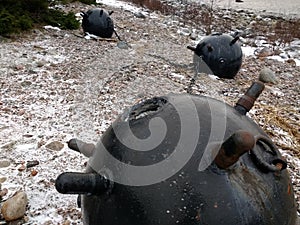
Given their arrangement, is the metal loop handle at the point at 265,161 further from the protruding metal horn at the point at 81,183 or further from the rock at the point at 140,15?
the rock at the point at 140,15

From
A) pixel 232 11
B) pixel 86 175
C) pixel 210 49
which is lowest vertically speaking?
pixel 232 11

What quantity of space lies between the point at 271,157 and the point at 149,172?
22.9 inches

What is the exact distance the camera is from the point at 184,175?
1635 mm

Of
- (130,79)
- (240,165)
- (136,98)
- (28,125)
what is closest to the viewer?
(240,165)

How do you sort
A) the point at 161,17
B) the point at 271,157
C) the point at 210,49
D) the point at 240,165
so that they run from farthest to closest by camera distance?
the point at 161,17 → the point at 210,49 → the point at 271,157 → the point at 240,165

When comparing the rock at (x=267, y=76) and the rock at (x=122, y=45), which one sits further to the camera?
the rock at (x=122, y=45)

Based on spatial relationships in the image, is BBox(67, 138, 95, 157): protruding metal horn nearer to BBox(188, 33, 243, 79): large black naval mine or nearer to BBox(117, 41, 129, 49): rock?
BBox(188, 33, 243, 79): large black naval mine

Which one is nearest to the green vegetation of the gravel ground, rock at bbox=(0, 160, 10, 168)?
the gravel ground

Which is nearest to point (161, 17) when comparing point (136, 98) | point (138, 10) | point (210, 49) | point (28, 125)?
point (138, 10)

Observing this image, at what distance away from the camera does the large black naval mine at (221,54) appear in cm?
651

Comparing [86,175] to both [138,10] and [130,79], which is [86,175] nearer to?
[130,79]

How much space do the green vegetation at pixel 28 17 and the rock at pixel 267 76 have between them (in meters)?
4.30

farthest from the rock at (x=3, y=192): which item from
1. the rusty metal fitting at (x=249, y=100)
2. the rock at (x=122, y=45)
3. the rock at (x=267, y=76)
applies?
the rock at (x=267, y=76)

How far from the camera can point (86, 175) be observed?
1.68m
